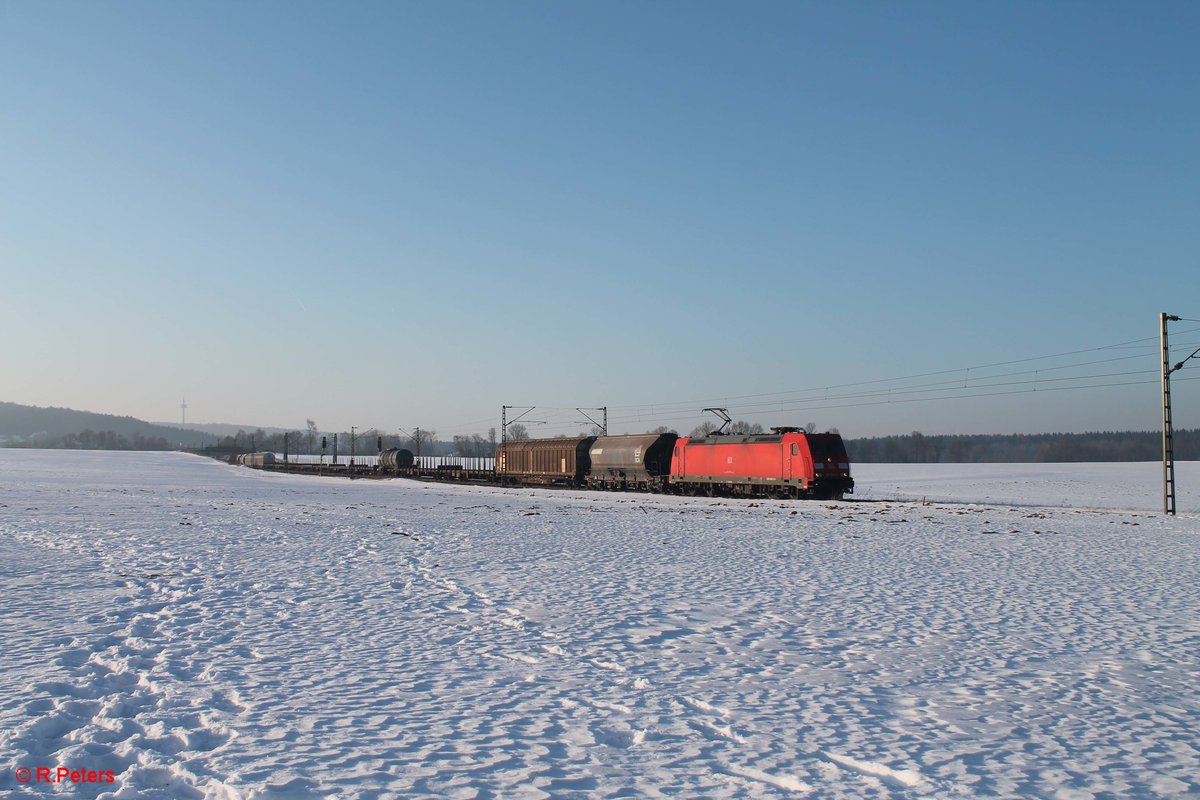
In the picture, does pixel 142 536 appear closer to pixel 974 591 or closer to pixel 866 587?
pixel 866 587

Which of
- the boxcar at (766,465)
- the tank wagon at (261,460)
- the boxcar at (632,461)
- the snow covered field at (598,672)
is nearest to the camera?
the snow covered field at (598,672)

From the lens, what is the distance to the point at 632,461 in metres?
49.2

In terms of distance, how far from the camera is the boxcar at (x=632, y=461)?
48.0 metres

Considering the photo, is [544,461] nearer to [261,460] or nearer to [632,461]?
[632,461]

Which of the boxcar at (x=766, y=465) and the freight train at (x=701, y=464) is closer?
the boxcar at (x=766, y=465)

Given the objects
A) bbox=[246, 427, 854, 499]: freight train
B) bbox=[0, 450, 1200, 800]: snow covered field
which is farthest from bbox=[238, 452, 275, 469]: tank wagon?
bbox=[0, 450, 1200, 800]: snow covered field

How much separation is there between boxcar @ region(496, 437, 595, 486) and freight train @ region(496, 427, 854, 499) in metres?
0.07

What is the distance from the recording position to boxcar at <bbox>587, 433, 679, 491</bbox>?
1890 inches

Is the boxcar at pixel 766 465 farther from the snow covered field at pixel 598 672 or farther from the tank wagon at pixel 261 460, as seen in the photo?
the tank wagon at pixel 261 460

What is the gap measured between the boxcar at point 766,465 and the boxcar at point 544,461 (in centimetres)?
1034

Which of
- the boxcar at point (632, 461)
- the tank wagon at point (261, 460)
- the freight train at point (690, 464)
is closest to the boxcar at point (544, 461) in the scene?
the freight train at point (690, 464)

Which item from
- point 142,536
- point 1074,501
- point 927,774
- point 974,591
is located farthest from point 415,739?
point 1074,501

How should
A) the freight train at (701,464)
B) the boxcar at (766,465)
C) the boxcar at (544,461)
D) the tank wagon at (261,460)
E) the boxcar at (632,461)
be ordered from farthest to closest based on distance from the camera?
the tank wagon at (261,460) → the boxcar at (544,461) → the boxcar at (632,461) → the freight train at (701,464) → the boxcar at (766,465)

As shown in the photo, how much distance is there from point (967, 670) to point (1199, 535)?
63.5 ft
